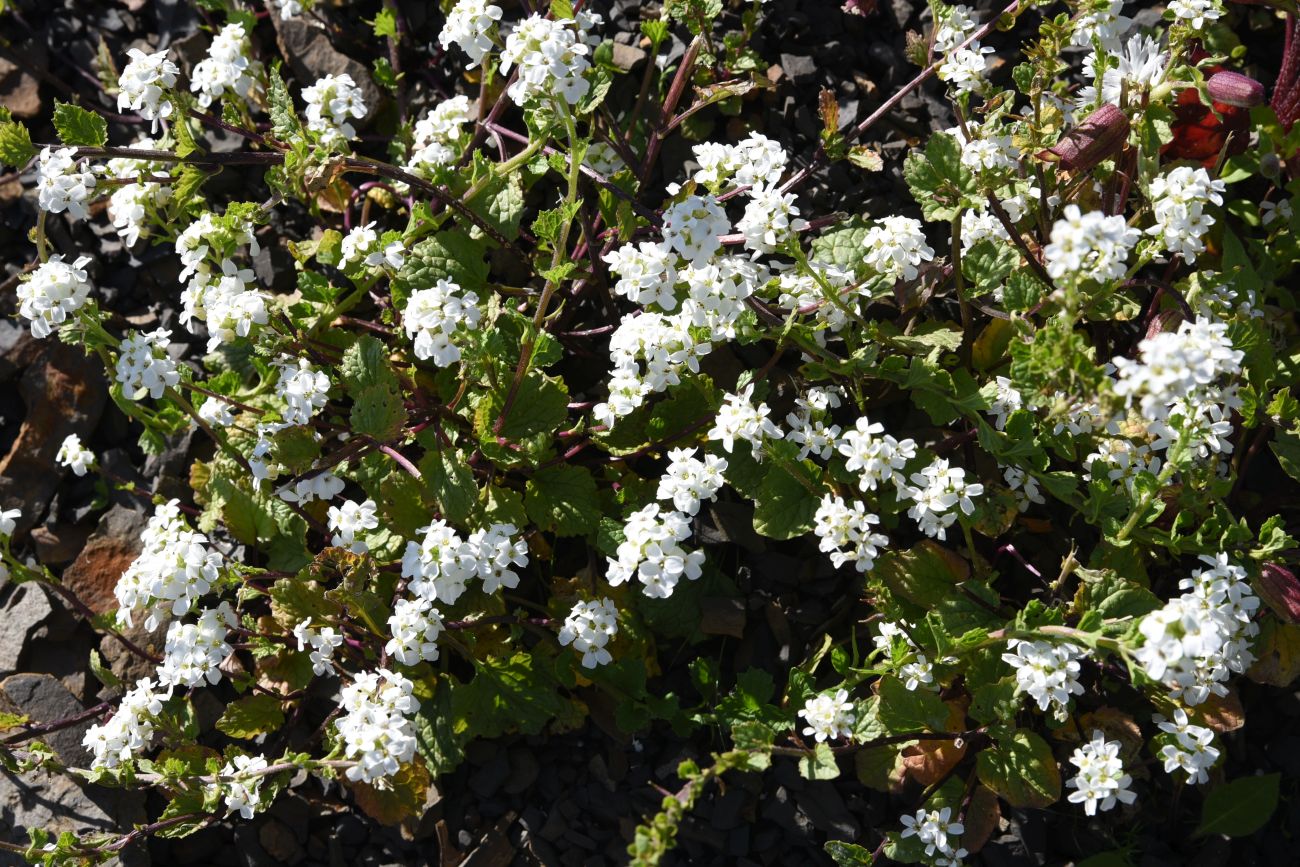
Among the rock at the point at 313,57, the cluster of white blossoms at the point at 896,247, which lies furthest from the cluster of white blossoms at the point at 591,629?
the rock at the point at 313,57

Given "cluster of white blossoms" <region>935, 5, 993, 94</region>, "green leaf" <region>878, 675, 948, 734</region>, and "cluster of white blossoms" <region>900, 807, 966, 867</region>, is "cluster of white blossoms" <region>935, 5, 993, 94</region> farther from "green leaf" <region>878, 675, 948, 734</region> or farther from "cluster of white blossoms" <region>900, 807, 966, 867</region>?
"cluster of white blossoms" <region>900, 807, 966, 867</region>

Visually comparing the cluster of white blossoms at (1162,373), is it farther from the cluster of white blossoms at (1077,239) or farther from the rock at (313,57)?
the rock at (313,57)

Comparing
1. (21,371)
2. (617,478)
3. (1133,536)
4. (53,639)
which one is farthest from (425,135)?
(1133,536)

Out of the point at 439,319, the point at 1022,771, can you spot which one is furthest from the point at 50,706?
the point at 1022,771

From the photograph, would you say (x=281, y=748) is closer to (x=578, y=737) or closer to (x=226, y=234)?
(x=578, y=737)

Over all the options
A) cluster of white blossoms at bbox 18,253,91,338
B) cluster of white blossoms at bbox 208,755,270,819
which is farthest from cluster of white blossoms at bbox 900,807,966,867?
cluster of white blossoms at bbox 18,253,91,338

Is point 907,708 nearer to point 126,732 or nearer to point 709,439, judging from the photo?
point 709,439
